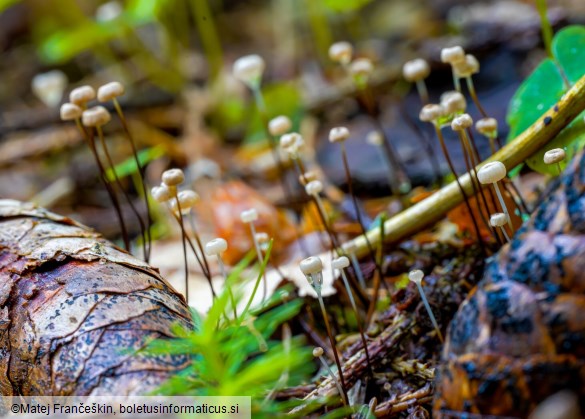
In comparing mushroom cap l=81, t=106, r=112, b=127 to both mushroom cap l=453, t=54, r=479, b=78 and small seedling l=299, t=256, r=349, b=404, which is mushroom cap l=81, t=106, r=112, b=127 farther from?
mushroom cap l=453, t=54, r=479, b=78

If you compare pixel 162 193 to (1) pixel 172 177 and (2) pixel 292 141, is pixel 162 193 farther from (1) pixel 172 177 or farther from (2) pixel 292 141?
(2) pixel 292 141

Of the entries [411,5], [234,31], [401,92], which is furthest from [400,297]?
[234,31]

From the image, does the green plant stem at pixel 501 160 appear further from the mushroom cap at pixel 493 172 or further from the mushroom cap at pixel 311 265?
the mushroom cap at pixel 311 265

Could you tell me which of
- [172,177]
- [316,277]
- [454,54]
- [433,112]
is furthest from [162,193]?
[454,54]

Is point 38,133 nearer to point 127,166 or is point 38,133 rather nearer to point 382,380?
point 127,166

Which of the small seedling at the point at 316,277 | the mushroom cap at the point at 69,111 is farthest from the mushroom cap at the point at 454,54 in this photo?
the mushroom cap at the point at 69,111

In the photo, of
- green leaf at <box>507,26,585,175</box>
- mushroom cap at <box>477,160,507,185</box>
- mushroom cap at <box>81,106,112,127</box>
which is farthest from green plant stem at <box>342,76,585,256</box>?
mushroom cap at <box>81,106,112,127</box>
